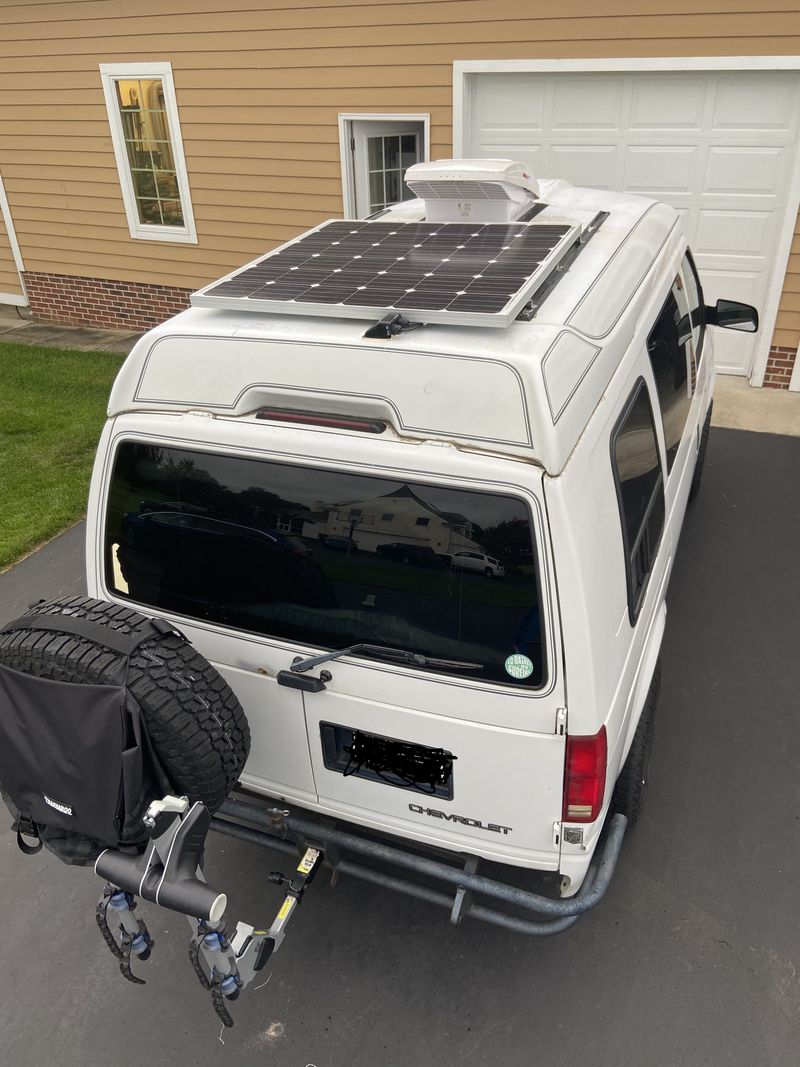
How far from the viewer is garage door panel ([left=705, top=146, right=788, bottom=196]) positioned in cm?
696

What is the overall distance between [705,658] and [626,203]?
255 cm

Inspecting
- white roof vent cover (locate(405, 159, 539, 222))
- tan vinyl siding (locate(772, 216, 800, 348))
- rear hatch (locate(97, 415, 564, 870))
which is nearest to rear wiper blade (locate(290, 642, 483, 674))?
rear hatch (locate(97, 415, 564, 870))

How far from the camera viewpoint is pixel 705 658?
4480 mm

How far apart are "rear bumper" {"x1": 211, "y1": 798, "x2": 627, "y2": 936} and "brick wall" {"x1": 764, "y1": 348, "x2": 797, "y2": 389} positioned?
20.0 feet

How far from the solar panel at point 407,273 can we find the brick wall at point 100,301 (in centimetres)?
730

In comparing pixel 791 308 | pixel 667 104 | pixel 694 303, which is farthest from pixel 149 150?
pixel 694 303

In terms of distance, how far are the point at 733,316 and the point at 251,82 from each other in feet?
20.6

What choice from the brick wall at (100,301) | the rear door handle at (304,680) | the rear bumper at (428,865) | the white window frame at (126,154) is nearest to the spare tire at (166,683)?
the rear door handle at (304,680)

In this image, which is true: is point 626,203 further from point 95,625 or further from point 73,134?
point 73,134

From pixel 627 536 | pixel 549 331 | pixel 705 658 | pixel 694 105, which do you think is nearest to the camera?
pixel 549 331

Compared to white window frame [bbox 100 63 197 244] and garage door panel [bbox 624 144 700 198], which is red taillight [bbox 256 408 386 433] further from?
white window frame [bbox 100 63 197 244]

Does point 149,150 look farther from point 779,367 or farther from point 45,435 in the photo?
point 779,367

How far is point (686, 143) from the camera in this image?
7.16 m

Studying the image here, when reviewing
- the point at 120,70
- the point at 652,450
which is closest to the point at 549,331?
the point at 652,450
